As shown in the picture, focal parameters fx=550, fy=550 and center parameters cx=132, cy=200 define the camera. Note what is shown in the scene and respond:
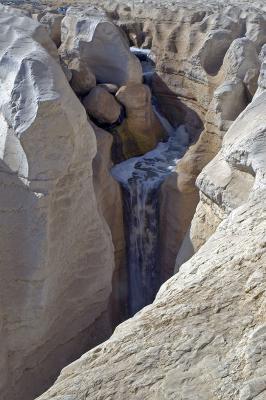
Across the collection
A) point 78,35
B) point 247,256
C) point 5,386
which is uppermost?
point 78,35

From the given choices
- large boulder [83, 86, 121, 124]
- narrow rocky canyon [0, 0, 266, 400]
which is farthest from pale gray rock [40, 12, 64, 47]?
large boulder [83, 86, 121, 124]

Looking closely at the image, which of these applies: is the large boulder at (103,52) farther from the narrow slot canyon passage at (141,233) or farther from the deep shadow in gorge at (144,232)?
the narrow slot canyon passage at (141,233)

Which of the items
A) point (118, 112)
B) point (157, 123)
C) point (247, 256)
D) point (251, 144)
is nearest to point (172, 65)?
point (157, 123)

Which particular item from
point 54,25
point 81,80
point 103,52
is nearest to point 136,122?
point 81,80

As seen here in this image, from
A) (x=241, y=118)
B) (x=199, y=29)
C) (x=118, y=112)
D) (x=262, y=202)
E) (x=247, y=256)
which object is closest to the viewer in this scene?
(x=247, y=256)

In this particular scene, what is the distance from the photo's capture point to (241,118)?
461cm

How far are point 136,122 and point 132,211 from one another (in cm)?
168

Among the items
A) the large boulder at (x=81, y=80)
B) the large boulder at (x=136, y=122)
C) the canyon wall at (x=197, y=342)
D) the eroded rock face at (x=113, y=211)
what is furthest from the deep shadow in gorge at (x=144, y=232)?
the canyon wall at (x=197, y=342)

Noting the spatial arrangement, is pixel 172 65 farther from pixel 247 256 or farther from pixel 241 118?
pixel 247 256

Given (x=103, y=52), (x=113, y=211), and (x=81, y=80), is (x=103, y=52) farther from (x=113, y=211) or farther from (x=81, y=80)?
(x=113, y=211)

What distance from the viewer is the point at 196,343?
7.38 ft

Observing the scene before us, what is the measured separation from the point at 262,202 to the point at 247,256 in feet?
2.29

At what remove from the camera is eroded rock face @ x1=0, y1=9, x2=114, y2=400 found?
181 inches

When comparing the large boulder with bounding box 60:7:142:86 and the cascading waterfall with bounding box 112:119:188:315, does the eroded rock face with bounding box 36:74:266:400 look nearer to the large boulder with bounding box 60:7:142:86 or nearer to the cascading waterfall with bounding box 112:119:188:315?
the cascading waterfall with bounding box 112:119:188:315
